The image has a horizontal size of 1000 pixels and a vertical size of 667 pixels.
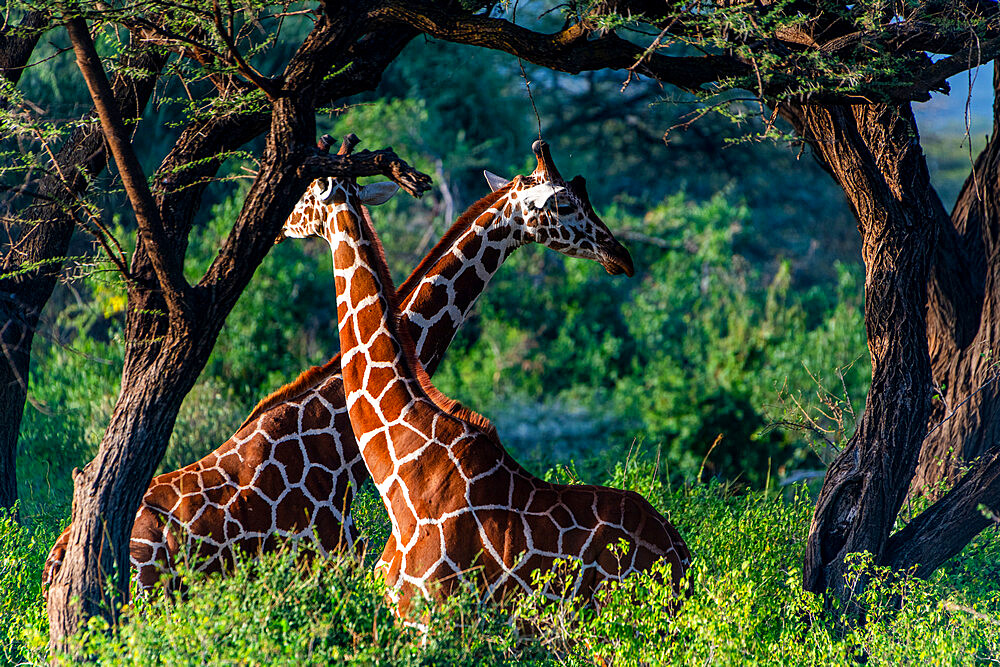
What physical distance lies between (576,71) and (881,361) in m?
2.61

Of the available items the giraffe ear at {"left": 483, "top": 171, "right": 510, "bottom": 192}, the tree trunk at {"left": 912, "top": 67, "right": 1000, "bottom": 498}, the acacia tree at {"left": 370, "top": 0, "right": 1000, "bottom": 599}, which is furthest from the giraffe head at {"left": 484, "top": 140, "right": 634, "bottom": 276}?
the tree trunk at {"left": 912, "top": 67, "right": 1000, "bottom": 498}

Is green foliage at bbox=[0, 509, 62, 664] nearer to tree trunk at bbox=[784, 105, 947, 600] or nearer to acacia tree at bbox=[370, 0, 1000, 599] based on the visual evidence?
acacia tree at bbox=[370, 0, 1000, 599]

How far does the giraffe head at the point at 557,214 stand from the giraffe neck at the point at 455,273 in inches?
2.6

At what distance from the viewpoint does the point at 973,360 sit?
23.0 ft

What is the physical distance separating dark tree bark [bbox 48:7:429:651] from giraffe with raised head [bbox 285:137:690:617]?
26.1 inches

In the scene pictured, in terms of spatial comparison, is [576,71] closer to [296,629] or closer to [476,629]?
[476,629]

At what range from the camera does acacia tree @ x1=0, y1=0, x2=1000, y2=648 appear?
15.6ft

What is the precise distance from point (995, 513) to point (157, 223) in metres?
5.34

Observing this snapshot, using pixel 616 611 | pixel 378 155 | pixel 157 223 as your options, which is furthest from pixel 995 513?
pixel 157 223

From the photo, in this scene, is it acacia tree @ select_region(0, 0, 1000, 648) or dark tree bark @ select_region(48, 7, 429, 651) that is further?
acacia tree @ select_region(0, 0, 1000, 648)

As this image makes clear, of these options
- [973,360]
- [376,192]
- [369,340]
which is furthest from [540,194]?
[973,360]

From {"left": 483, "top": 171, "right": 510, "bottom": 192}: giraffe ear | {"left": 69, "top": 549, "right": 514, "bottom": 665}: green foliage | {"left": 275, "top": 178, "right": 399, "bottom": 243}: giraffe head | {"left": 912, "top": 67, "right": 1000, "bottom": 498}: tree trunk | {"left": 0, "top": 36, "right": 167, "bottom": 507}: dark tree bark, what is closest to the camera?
{"left": 69, "top": 549, "right": 514, "bottom": 665}: green foliage

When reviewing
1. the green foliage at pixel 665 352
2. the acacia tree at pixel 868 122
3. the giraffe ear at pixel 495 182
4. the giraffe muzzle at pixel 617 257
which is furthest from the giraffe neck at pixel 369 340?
the green foliage at pixel 665 352

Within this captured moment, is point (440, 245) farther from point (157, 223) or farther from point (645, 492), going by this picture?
point (645, 492)
